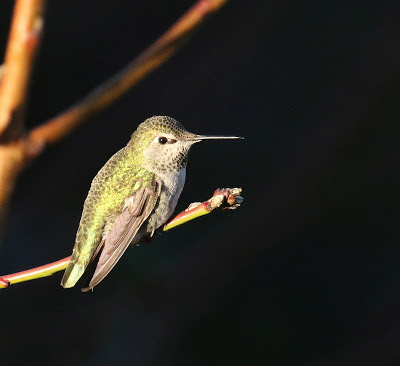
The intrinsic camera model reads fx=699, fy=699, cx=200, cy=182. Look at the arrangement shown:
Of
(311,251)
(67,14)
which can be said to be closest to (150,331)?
(311,251)

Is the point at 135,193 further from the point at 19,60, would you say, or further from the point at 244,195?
the point at 244,195

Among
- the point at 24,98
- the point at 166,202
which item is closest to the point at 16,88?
the point at 24,98

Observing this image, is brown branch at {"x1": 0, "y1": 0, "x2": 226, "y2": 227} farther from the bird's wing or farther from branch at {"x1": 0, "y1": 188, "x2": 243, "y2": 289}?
the bird's wing

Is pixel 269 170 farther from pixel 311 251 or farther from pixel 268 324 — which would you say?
pixel 268 324

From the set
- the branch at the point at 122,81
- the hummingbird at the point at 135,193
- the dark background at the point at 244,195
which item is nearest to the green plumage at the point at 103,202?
the hummingbird at the point at 135,193

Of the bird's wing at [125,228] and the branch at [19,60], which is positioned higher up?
the bird's wing at [125,228]

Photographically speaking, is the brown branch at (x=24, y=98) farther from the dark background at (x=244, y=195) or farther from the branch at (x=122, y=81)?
the dark background at (x=244, y=195)

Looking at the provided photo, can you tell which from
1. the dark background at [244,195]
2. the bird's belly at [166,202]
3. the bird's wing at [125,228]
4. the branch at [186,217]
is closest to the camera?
the branch at [186,217]
